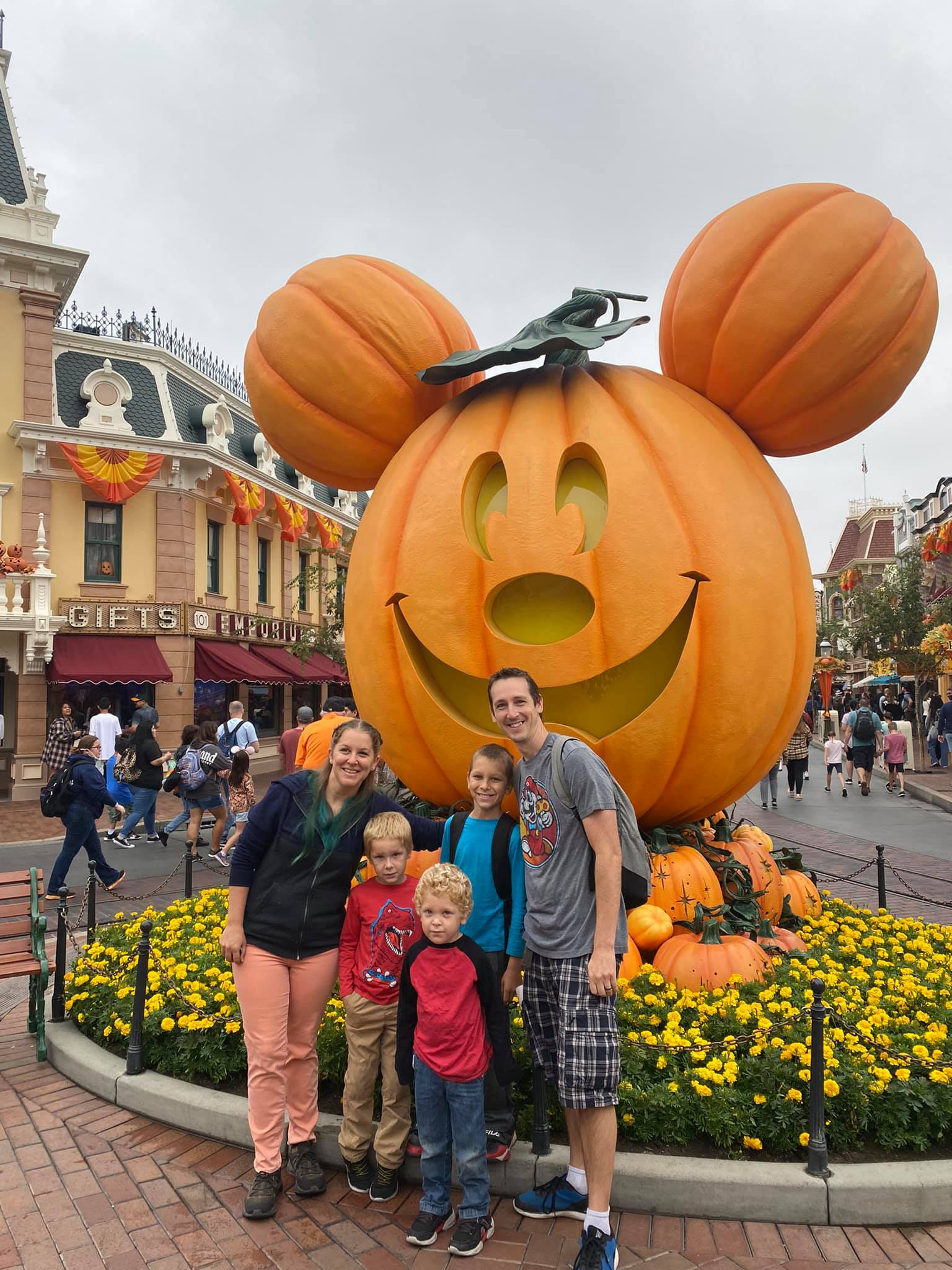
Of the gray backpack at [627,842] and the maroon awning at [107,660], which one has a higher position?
the maroon awning at [107,660]

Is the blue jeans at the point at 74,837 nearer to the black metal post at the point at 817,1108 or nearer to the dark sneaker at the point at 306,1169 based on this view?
the dark sneaker at the point at 306,1169

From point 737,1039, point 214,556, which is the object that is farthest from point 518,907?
point 214,556

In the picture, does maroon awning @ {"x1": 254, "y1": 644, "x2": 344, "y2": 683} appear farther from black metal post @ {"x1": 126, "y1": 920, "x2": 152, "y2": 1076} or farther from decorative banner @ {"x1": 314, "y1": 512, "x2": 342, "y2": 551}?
black metal post @ {"x1": 126, "y1": 920, "x2": 152, "y2": 1076}

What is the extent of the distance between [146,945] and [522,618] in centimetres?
219

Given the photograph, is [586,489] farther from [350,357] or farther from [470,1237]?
[470,1237]

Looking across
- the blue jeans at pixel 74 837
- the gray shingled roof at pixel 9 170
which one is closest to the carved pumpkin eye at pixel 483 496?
the blue jeans at pixel 74 837

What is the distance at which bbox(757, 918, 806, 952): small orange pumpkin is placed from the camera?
438cm

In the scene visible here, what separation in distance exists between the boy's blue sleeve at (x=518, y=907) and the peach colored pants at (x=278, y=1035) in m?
0.65

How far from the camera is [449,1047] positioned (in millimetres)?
2684

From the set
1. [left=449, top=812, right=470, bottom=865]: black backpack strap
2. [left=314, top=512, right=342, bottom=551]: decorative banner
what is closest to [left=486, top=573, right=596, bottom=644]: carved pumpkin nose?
[left=449, top=812, right=470, bottom=865]: black backpack strap

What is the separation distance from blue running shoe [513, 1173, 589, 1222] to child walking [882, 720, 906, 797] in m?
13.0

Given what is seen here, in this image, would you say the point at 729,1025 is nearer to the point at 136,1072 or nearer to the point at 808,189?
the point at 136,1072

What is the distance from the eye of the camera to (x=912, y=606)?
87.6 ft

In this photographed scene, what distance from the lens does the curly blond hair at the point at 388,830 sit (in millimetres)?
2969
